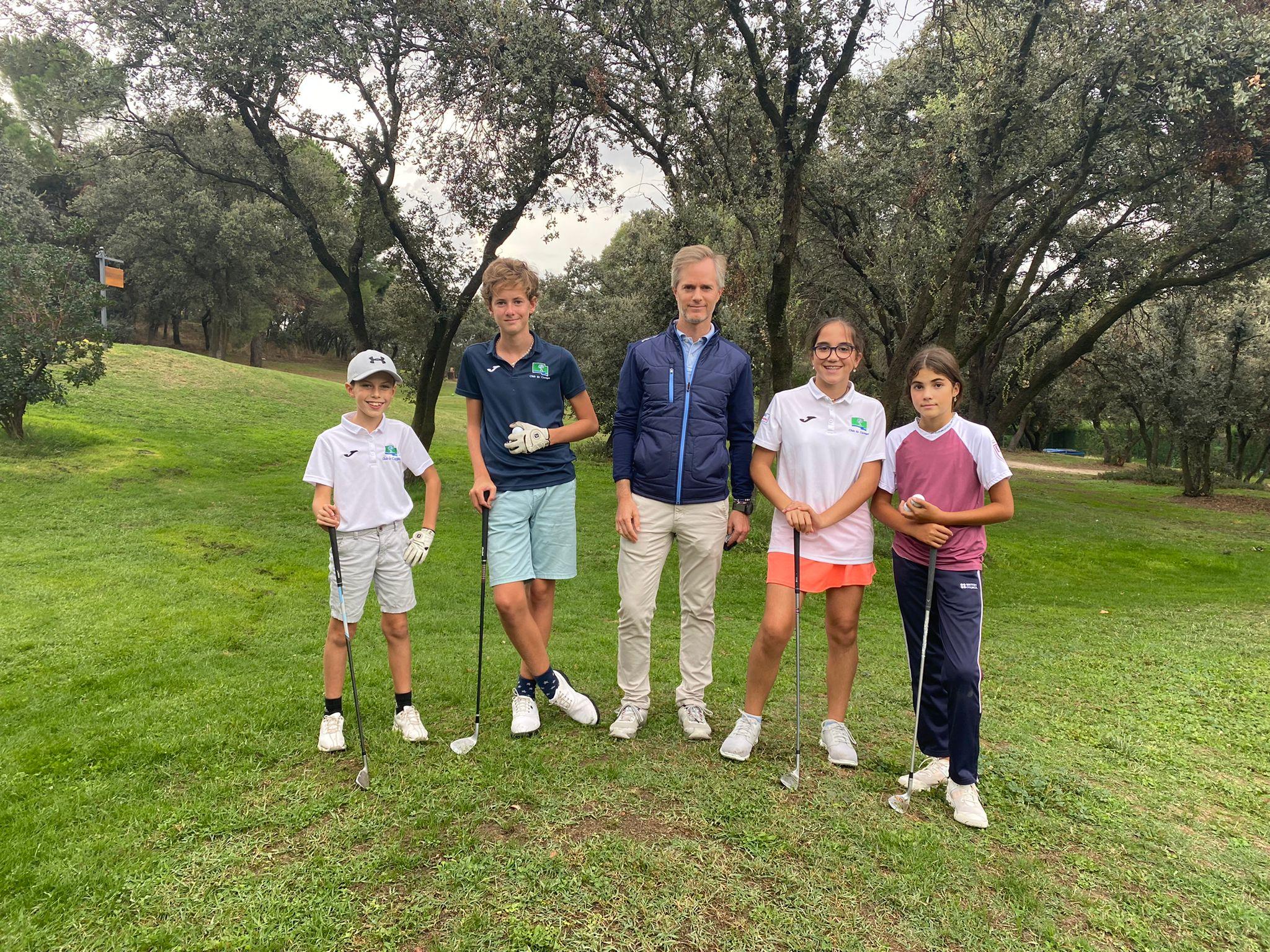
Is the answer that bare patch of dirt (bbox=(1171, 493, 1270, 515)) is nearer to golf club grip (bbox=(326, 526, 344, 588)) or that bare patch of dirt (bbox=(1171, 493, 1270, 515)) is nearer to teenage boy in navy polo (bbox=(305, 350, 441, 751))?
teenage boy in navy polo (bbox=(305, 350, 441, 751))

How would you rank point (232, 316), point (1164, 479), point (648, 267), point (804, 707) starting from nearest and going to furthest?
point (804, 707)
point (648, 267)
point (1164, 479)
point (232, 316)

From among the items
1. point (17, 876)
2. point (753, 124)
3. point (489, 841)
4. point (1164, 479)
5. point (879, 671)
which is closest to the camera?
point (17, 876)

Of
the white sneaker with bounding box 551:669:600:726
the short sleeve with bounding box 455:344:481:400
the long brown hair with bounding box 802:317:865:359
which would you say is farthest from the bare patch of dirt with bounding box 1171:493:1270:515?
the short sleeve with bounding box 455:344:481:400

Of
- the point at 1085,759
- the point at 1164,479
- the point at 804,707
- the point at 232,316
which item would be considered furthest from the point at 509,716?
the point at 232,316

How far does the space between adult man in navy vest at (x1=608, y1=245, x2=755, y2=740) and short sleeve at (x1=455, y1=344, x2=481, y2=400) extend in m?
0.83

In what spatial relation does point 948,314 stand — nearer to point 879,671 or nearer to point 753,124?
point 753,124

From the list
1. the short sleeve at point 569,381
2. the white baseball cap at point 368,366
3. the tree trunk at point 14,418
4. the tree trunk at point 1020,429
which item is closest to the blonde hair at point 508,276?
the short sleeve at point 569,381

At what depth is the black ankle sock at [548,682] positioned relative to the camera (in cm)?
407

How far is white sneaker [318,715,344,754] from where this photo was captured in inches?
151

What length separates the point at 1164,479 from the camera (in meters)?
28.0

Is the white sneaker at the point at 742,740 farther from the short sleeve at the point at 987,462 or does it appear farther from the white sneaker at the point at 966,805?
the short sleeve at the point at 987,462

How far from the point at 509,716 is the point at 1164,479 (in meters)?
31.9

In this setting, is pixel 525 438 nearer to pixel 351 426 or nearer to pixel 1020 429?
pixel 351 426

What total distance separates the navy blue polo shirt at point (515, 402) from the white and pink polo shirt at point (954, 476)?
1844mm
